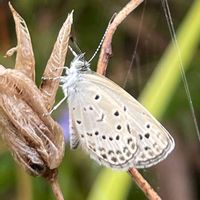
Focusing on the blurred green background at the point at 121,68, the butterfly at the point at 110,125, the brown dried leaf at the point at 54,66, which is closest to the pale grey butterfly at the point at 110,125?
the butterfly at the point at 110,125

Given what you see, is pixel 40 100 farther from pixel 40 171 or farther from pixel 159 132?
pixel 159 132

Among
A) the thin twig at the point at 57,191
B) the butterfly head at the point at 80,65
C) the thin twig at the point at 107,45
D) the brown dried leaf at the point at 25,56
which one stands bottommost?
the thin twig at the point at 57,191

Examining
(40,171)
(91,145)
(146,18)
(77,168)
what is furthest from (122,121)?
(146,18)

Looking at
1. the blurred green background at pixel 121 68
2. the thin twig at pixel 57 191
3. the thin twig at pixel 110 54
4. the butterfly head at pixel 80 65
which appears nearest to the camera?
the thin twig at pixel 57 191

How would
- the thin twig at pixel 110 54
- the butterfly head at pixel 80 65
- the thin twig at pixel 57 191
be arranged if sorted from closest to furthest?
the thin twig at pixel 57 191 < the thin twig at pixel 110 54 < the butterfly head at pixel 80 65

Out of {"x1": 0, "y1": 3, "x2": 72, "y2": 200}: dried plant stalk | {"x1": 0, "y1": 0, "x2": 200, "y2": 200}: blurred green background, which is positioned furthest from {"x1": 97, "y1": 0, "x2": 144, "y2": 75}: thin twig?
{"x1": 0, "y1": 0, "x2": 200, "y2": 200}: blurred green background

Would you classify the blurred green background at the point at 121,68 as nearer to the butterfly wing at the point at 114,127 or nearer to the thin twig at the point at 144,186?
the butterfly wing at the point at 114,127

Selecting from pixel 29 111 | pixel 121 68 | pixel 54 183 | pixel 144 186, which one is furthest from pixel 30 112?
pixel 121 68
